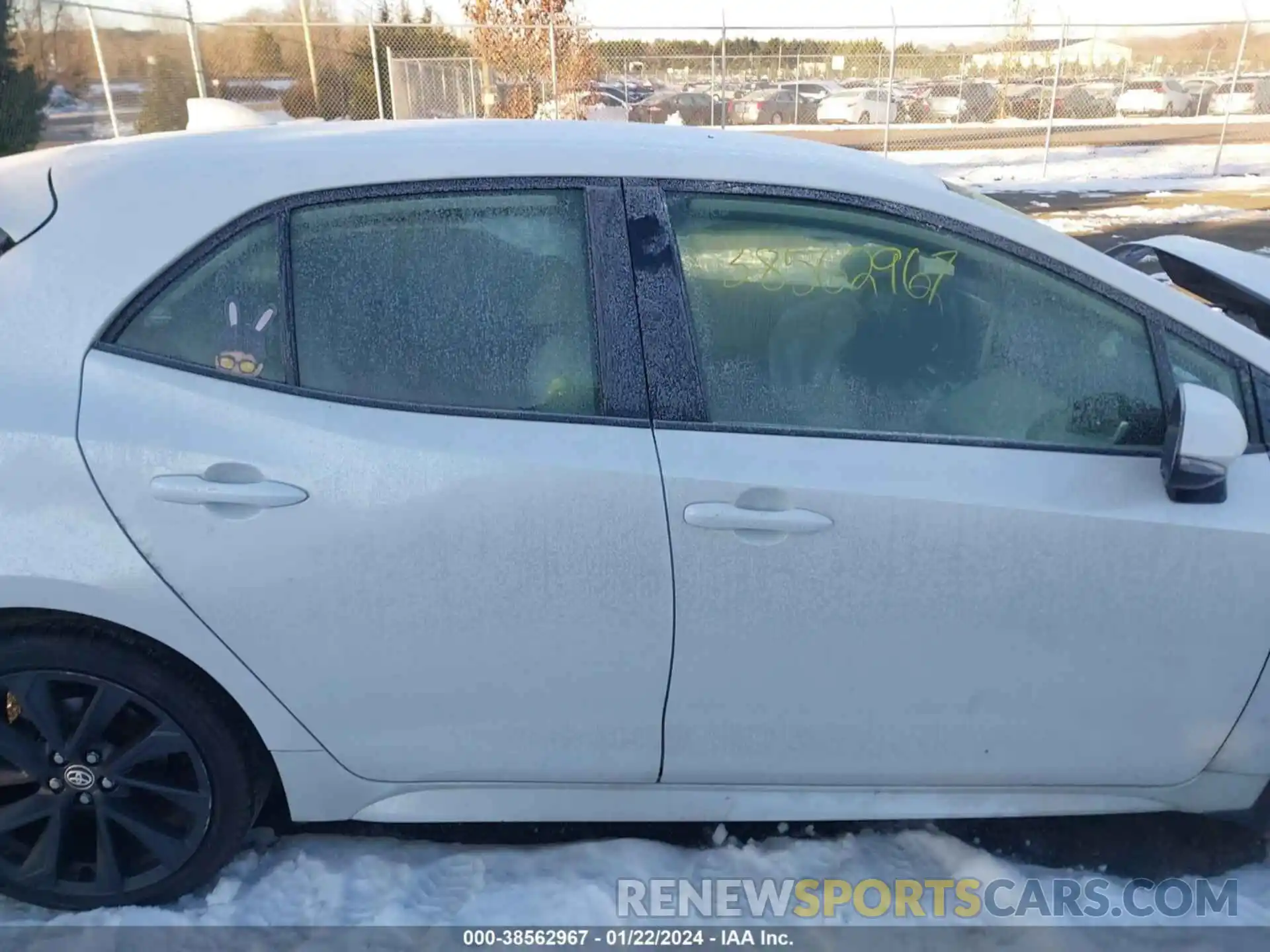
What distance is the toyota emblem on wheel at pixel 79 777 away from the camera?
6.48 ft

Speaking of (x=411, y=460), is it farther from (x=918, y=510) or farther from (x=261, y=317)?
(x=918, y=510)

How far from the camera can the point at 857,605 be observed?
1.89m

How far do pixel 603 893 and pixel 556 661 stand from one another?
0.66 m

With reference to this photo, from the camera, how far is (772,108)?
805 inches

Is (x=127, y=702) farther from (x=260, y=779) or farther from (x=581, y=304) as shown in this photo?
(x=581, y=304)

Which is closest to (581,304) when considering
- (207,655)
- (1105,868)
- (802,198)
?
(802,198)

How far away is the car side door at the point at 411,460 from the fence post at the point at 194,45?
521 inches

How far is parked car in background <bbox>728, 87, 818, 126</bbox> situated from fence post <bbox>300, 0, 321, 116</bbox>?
28.0ft

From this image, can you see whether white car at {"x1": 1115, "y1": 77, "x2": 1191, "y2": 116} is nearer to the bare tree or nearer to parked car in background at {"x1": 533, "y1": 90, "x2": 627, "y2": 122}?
parked car in background at {"x1": 533, "y1": 90, "x2": 627, "y2": 122}

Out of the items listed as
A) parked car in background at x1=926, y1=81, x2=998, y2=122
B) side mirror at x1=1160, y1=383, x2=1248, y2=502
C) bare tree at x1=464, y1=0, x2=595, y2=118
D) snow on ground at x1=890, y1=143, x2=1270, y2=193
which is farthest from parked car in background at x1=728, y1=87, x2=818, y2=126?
side mirror at x1=1160, y1=383, x2=1248, y2=502

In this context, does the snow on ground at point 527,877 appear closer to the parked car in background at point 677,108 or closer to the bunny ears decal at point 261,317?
the bunny ears decal at point 261,317

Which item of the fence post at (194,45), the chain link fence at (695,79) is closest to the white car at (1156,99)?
the chain link fence at (695,79)

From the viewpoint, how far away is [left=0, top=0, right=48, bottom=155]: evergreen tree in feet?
35.3

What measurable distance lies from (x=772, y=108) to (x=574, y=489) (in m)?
20.5
